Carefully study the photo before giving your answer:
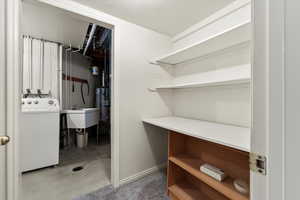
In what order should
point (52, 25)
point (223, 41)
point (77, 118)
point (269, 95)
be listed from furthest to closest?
point (77, 118)
point (52, 25)
point (223, 41)
point (269, 95)

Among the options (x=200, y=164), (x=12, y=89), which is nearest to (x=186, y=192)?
(x=200, y=164)

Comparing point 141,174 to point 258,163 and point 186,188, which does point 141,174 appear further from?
point 258,163

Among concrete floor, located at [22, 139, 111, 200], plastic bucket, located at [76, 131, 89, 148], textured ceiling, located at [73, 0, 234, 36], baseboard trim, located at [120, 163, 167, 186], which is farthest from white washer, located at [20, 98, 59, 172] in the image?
textured ceiling, located at [73, 0, 234, 36]

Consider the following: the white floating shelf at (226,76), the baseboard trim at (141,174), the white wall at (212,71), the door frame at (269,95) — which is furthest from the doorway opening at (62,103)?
the door frame at (269,95)

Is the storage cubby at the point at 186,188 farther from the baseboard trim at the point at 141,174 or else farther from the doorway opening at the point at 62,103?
the doorway opening at the point at 62,103

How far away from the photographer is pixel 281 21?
0.35 meters

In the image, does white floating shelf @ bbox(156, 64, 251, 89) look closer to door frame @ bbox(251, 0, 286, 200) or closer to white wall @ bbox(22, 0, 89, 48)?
door frame @ bbox(251, 0, 286, 200)

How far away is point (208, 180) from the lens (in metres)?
1.12

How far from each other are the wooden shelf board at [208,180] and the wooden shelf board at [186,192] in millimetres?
306

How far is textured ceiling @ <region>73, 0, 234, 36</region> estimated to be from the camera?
1405mm

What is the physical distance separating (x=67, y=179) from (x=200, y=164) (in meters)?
1.75

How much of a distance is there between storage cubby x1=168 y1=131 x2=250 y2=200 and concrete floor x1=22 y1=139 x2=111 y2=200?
90cm

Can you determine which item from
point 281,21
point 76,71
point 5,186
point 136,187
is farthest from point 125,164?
point 76,71

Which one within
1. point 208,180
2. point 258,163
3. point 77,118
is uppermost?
point 258,163
